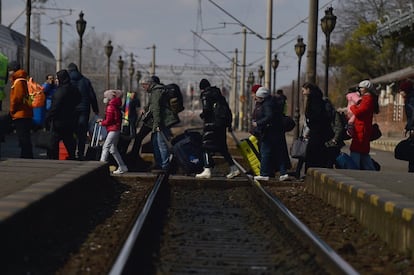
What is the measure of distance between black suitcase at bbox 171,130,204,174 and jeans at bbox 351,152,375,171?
9.77 feet

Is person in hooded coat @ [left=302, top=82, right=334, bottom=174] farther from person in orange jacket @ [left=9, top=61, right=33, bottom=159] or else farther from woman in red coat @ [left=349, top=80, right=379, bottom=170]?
person in orange jacket @ [left=9, top=61, right=33, bottom=159]

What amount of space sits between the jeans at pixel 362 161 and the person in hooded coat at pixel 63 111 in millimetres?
5278

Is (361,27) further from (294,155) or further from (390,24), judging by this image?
(294,155)

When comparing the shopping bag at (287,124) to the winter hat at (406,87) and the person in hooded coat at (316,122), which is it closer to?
the person in hooded coat at (316,122)

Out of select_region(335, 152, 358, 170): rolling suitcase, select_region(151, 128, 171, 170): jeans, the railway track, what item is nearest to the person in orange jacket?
select_region(151, 128, 171, 170): jeans

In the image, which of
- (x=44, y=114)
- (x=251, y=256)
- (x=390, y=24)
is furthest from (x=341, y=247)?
(x=390, y=24)

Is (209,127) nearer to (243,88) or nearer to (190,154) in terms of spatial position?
(190,154)

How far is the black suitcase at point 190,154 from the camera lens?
17.2 m

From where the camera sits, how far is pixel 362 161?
16.2 meters

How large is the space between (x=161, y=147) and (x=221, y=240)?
780 centimetres

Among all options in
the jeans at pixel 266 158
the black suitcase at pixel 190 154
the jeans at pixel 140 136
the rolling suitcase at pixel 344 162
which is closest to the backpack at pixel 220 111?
the jeans at pixel 266 158

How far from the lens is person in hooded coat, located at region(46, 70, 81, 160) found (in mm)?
16609

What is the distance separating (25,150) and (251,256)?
9790 mm

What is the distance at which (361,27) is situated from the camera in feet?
258
